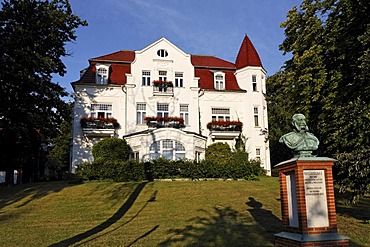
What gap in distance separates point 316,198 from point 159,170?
16233 millimetres

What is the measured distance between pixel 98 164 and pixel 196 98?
11.6 m

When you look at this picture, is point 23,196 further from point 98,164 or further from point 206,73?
point 206,73

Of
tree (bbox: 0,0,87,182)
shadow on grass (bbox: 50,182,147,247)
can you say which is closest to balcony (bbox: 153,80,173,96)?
tree (bbox: 0,0,87,182)

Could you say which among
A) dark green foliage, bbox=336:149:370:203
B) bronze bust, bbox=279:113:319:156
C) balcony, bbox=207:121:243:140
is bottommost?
dark green foliage, bbox=336:149:370:203

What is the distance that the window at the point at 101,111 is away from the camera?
3102 centimetres

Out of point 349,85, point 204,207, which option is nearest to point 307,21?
point 349,85

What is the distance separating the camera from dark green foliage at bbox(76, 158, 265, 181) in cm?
2356

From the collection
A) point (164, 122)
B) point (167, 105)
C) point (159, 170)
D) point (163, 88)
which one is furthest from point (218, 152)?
point (159, 170)

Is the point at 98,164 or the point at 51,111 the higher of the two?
the point at 51,111

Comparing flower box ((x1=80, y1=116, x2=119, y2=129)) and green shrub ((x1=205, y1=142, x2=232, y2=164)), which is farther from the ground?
flower box ((x1=80, y1=116, x2=119, y2=129))

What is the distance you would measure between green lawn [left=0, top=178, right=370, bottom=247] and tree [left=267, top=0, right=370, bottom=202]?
3.08m

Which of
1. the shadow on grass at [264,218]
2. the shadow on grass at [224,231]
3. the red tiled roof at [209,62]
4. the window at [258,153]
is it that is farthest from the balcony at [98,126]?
the shadow on grass at [224,231]

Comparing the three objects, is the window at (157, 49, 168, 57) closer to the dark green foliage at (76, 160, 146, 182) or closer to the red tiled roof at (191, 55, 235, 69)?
the red tiled roof at (191, 55, 235, 69)

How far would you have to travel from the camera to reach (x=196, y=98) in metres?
32.3
